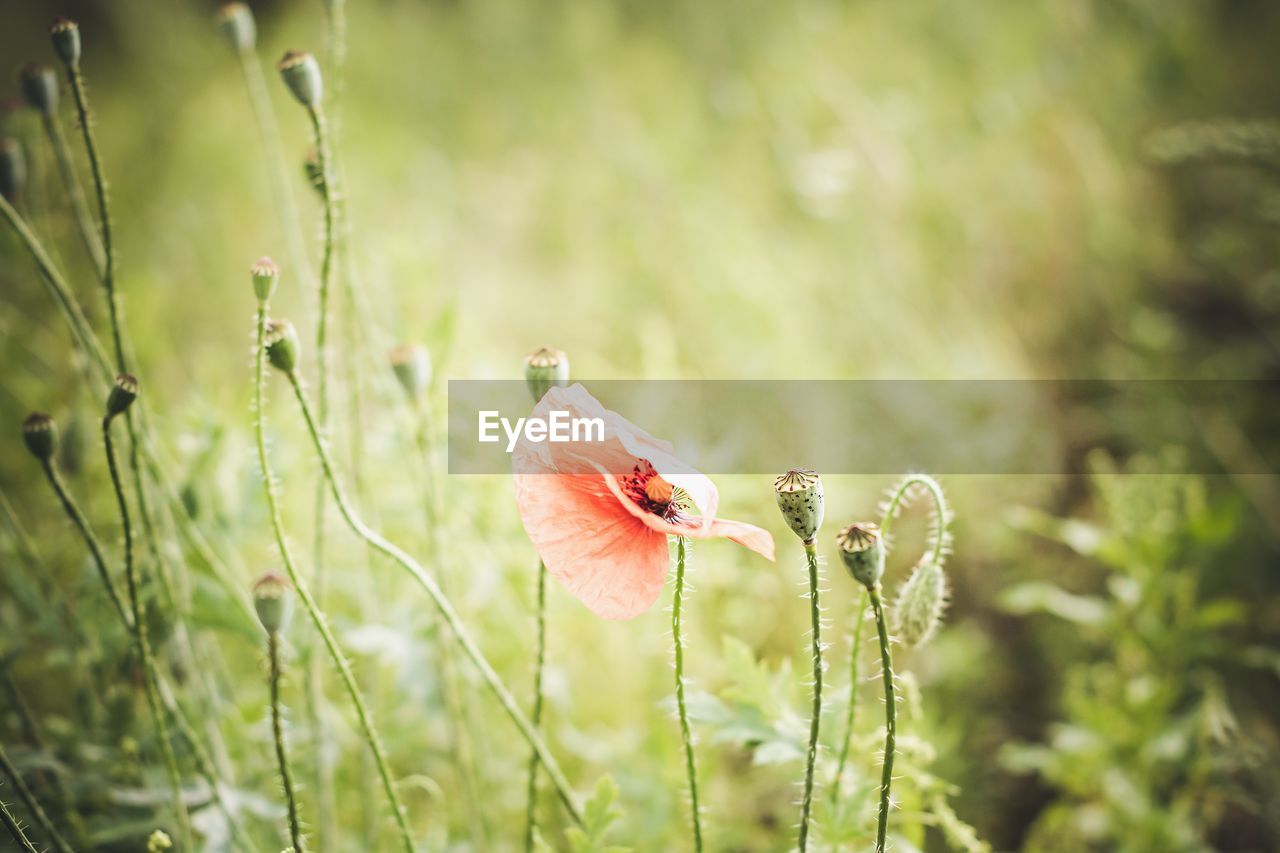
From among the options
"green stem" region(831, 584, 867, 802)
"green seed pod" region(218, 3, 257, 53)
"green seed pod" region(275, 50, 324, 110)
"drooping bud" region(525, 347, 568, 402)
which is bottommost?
"green stem" region(831, 584, 867, 802)

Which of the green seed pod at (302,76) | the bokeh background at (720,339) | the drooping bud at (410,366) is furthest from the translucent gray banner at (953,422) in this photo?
the green seed pod at (302,76)

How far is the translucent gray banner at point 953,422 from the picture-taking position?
1288mm

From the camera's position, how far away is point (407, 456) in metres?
0.82

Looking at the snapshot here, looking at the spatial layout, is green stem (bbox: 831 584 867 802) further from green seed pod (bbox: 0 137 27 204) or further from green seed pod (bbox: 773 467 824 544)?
green seed pod (bbox: 0 137 27 204)

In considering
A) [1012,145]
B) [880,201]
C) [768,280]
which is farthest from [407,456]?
[1012,145]

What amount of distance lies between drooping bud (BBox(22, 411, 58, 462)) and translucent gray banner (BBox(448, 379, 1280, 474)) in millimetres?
702

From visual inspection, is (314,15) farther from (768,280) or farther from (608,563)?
(608,563)

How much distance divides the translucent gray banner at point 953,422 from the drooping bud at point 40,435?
702 mm

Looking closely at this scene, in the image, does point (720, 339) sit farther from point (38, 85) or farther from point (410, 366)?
point (38, 85)

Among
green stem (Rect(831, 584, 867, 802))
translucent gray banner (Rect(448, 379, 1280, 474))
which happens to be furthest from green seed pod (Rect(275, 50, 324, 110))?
translucent gray banner (Rect(448, 379, 1280, 474))

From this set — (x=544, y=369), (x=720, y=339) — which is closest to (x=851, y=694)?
(x=544, y=369)

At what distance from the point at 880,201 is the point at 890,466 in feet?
2.20

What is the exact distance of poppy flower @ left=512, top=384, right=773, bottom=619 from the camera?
0.45 meters

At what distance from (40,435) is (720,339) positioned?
115 cm
